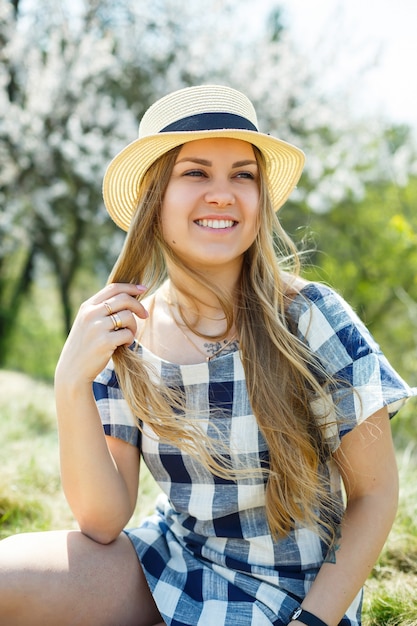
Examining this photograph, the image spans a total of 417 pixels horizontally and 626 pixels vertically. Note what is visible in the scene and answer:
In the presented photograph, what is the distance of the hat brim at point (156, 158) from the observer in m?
1.82

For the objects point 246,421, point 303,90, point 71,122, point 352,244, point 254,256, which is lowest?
point 246,421

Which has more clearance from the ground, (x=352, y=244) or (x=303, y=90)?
(x=303, y=90)

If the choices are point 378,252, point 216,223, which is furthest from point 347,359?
point 378,252

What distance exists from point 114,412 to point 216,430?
0.35 metres

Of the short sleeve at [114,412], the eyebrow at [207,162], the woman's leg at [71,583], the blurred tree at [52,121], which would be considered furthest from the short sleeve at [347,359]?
the blurred tree at [52,121]

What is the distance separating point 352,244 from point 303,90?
363 centimetres

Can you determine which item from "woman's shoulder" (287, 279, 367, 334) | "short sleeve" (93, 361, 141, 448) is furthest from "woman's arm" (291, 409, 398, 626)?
"short sleeve" (93, 361, 141, 448)

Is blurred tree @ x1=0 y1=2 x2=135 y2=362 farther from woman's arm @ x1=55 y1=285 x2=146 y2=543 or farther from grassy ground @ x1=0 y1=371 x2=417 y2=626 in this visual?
woman's arm @ x1=55 y1=285 x2=146 y2=543

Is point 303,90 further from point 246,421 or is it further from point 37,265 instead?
point 246,421

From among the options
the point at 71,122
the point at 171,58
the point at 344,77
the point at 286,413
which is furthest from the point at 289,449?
the point at 344,77

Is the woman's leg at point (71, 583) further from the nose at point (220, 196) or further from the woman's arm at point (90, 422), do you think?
the nose at point (220, 196)

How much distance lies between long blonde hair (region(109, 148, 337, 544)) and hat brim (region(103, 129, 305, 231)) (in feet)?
0.16

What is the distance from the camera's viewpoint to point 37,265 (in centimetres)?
1259

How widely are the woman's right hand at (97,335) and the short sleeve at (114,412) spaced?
19cm
